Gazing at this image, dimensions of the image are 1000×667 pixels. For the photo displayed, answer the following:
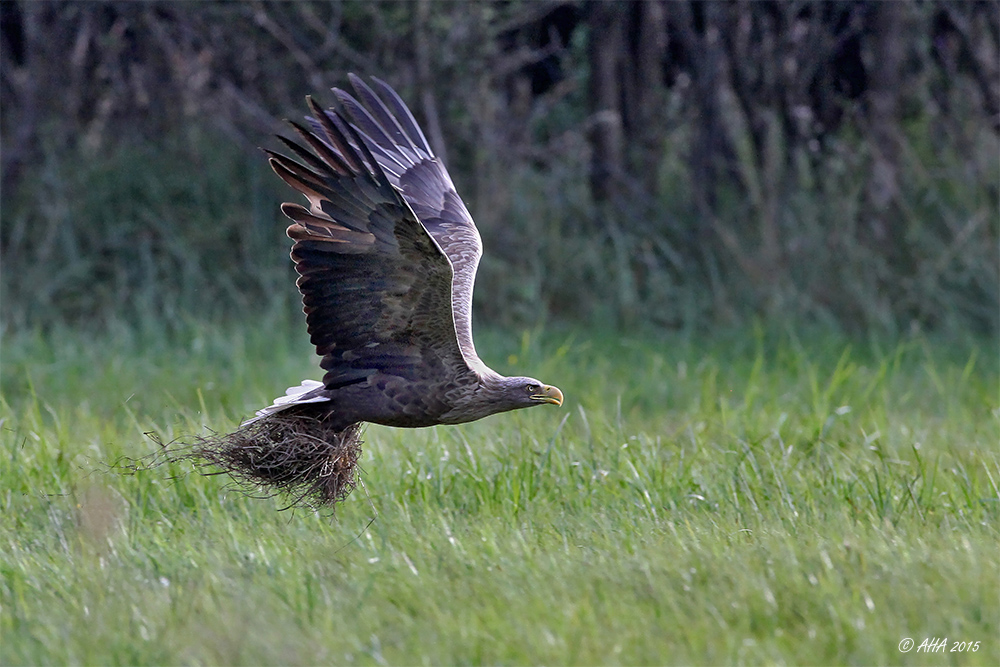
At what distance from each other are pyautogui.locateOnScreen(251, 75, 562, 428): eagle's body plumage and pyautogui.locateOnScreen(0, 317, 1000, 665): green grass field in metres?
0.34

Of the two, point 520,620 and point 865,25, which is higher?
point 865,25

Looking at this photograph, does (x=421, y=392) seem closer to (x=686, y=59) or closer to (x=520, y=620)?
(x=520, y=620)

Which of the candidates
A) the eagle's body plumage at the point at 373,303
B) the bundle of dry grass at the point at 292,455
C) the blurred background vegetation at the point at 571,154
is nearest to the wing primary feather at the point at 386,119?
the eagle's body plumage at the point at 373,303

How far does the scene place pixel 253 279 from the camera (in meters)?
8.60

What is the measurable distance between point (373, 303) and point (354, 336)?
0.53 ft

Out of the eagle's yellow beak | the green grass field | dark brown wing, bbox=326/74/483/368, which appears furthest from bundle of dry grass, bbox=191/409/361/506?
dark brown wing, bbox=326/74/483/368

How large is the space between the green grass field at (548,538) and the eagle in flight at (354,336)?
0.22 m

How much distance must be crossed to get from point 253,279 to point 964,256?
4493mm

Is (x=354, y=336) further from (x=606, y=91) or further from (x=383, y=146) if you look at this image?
(x=606, y=91)

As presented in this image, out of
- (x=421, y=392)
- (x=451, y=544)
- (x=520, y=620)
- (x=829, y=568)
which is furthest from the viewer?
(x=421, y=392)

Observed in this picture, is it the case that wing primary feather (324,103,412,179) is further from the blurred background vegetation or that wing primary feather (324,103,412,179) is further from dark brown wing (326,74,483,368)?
Answer: the blurred background vegetation

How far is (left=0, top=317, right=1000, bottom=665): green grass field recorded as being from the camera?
121 inches

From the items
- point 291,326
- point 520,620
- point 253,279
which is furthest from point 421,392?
point 253,279

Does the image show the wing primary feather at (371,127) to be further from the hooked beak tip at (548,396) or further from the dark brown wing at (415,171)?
the hooked beak tip at (548,396)
